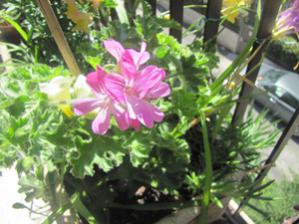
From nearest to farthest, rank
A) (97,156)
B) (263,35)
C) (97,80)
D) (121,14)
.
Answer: (97,80)
(97,156)
(263,35)
(121,14)

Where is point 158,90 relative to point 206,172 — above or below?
above

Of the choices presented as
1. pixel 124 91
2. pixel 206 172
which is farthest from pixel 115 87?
pixel 206 172

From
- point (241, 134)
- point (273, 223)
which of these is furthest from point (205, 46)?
point (273, 223)

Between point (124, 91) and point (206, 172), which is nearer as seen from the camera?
point (124, 91)

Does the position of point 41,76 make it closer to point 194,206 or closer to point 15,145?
point 15,145

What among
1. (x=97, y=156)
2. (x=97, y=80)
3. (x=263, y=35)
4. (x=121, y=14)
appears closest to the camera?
(x=97, y=80)

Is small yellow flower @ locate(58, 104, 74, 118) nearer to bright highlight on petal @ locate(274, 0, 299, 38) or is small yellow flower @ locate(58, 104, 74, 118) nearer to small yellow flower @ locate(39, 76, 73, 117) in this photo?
small yellow flower @ locate(39, 76, 73, 117)

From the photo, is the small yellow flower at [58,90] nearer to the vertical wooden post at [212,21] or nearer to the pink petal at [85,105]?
the pink petal at [85,105]

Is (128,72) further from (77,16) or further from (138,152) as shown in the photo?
(77,16)
